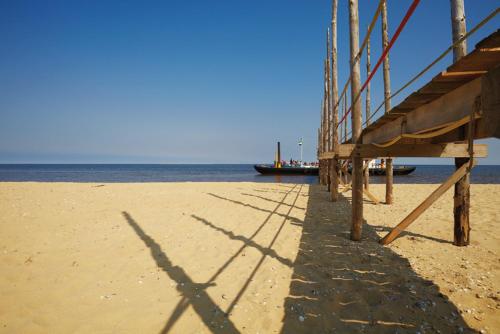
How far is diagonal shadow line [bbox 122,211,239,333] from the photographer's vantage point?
11.0 ft

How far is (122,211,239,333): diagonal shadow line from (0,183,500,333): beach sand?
0.02 metres

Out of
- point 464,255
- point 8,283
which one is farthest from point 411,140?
point 8,283

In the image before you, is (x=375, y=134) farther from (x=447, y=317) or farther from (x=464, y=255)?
(x=447, y=317)

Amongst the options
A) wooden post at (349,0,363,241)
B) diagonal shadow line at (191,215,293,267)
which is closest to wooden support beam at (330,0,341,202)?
wooden post at (349,0,363,241)

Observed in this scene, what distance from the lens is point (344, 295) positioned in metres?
3.82

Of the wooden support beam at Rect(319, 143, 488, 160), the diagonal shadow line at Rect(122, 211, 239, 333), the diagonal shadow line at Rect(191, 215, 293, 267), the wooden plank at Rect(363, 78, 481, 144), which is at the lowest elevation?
the diagonal shadow line at Rect(122, 211, 239, 333)

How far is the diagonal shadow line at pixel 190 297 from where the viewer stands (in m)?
3.34

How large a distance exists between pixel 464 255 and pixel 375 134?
2.81 metres

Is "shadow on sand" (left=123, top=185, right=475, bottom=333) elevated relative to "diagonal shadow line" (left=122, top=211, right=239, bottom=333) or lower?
elevated

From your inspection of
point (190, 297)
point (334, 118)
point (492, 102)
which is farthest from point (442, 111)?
point (334, 118)

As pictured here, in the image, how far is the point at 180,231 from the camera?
289 inches

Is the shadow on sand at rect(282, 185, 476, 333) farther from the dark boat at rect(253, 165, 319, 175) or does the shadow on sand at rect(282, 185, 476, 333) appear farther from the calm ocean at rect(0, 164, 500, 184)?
the dark boat at rect(253, 165, 319, 175)

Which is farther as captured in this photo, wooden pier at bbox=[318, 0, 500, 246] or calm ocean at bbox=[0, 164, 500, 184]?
calm ocean at bbox=[0, 164, 500, 184]

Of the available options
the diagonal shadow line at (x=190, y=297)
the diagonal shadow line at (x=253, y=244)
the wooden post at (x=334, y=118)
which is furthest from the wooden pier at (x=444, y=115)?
the wooden post at (x=334, y=118)
